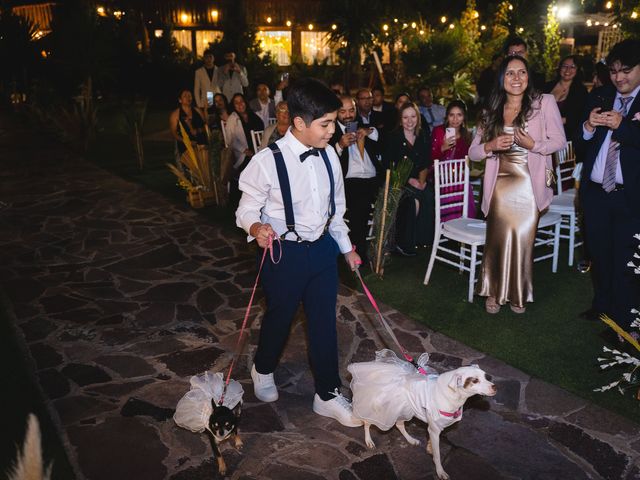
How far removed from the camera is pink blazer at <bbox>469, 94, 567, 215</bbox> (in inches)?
184

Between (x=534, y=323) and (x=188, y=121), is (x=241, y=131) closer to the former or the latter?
(x=188, y=121)

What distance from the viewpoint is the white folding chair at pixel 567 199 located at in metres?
6.06

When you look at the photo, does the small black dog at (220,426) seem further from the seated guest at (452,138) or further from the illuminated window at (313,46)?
the illuminated window at (313,46)

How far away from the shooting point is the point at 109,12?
26.0 metres

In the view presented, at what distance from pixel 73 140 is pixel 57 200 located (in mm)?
5560

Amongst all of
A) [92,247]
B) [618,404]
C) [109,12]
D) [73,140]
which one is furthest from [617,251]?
[109,12]

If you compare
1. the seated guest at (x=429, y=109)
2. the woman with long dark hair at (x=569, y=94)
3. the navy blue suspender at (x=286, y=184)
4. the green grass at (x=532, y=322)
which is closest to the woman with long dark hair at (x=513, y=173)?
the green grass at (x=532, y=322)

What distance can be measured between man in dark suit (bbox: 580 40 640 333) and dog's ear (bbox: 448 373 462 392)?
7.41ft

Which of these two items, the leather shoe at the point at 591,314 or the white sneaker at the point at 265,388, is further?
the leather shoe at the point at 591,314

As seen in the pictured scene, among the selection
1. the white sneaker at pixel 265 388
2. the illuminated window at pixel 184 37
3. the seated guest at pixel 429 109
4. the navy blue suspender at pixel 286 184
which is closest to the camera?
the navy blue suspender at pixel 286 184

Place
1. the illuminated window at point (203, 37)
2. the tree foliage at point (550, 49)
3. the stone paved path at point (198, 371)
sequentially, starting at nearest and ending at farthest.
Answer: the stone paved path at point (198, 371)
the tree foliage at point (550, 49)
the illuminated window at point (203, 37)

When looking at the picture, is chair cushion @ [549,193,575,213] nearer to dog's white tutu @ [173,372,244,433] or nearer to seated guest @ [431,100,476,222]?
seated guest @ [431,100,476,222]

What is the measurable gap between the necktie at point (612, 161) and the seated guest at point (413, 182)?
2398 millimetres

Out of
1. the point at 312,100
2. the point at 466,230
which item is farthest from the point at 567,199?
the point at 312,100
